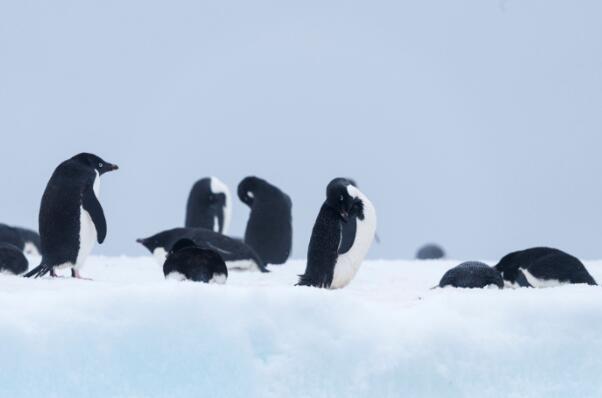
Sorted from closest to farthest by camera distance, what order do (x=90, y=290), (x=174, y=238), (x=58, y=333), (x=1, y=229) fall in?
(x=58, y=333) → (x=90, y=290) → (x=174, y=238) → (x=1, y=229)

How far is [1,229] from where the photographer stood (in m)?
10.9

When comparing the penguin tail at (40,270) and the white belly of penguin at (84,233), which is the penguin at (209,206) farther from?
the penguin tail at (40,270)

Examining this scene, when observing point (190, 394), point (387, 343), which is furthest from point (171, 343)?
point (387, 343)

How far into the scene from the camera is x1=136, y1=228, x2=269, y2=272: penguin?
8.18 m

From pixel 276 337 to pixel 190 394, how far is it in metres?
0.45

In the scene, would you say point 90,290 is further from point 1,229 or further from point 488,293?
point 1,229

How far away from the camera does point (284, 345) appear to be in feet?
12.6

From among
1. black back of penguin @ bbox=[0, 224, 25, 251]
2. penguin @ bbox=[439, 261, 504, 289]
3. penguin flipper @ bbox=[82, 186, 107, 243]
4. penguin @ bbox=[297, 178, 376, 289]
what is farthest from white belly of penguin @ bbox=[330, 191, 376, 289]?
black back of penguin @ bbox=[0, 224, 25, 251]

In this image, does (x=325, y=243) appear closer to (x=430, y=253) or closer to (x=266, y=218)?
(x=266, y=218)

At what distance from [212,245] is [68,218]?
6.67 ft

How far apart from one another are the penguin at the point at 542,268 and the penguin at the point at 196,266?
93.3 inches

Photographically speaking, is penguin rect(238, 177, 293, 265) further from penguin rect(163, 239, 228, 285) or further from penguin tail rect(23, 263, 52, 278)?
penguin rect(163, 239, 228, 285)

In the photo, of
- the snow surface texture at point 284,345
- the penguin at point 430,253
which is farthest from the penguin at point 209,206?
the penguin at point 430,253

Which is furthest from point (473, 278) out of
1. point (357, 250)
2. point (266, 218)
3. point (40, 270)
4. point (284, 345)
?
point (266, 218)
